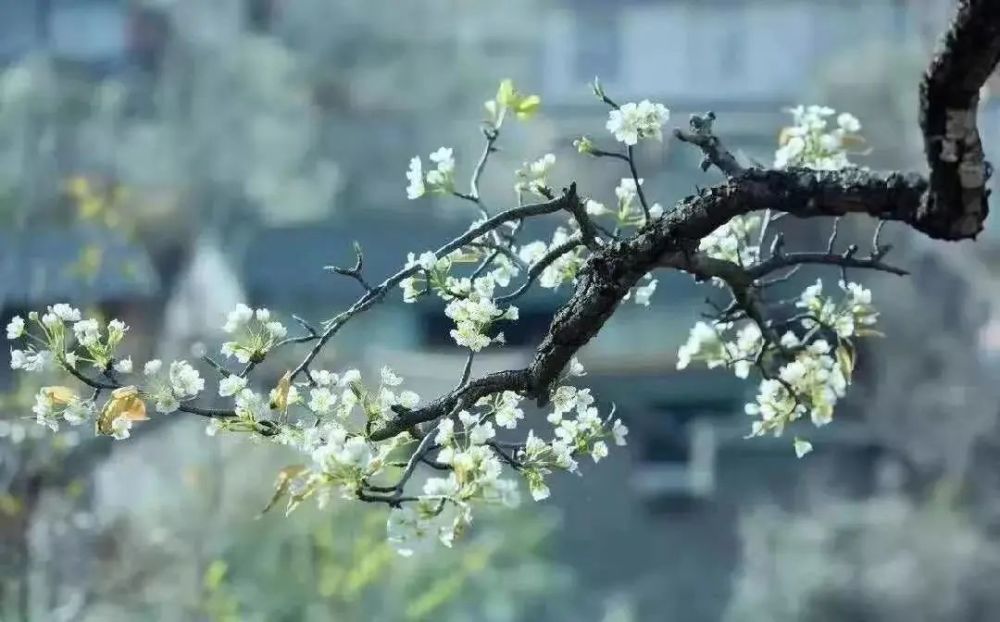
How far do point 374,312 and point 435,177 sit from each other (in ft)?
1.98

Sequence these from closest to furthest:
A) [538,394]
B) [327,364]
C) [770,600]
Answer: [538,394], [327,364], [770,600]

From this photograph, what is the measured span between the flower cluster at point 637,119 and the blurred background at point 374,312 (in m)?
0.66

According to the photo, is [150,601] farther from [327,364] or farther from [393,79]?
[393,79]

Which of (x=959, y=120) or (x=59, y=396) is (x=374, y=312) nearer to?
(x=59, y=396)

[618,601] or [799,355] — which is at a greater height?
[799,355]

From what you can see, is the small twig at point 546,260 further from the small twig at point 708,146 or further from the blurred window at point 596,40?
the blurred window at point 596,40

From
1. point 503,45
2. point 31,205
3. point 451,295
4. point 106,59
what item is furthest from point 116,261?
point 451,295

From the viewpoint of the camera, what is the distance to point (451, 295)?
57cm

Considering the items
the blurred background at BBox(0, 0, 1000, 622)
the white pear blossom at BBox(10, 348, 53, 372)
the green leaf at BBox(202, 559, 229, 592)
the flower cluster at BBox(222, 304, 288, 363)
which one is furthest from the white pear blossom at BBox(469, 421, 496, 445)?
the green leaf at BBox(202, 559, 229, 592)

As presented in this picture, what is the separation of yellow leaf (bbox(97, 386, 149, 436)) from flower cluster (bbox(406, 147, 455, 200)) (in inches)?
6.9

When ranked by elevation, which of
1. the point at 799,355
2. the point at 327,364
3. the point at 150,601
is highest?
the point at 799,355

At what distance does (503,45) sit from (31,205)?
55 cm

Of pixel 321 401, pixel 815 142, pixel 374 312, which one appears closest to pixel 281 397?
pixel 321 401

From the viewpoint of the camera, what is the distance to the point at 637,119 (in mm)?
548
